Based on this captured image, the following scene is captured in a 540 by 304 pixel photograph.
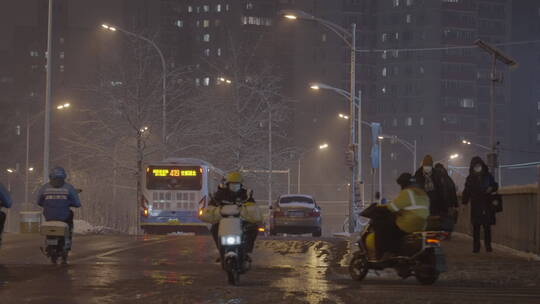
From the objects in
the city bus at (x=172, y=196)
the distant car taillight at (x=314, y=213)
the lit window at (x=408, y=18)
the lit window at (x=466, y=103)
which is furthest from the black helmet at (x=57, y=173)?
the lit window at (x=408, y=18)

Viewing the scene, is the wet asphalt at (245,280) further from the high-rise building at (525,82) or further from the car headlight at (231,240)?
the high-rise building at (525,82)

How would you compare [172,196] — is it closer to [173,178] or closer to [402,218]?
[173,178]

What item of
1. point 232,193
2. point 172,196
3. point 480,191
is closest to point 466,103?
point 172,196

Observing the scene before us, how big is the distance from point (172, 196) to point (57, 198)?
20865 millimetres

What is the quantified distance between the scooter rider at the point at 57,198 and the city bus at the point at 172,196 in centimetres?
2053

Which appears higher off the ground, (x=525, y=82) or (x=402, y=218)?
(x=525, y=82)

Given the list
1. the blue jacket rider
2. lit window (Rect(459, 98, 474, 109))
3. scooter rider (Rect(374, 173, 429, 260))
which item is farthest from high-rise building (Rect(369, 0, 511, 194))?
scooter rider (Rect(374, 173, 429, 260))

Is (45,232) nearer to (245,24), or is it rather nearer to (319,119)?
(319,119)

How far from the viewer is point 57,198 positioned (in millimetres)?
17312

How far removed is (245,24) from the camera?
150000mm

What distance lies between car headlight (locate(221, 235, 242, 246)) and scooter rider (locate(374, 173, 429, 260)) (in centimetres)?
201

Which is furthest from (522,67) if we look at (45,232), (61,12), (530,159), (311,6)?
(45,232)

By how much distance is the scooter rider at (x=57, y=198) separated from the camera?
56.7ft

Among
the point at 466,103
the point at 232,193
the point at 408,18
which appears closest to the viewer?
the point at 232,193
